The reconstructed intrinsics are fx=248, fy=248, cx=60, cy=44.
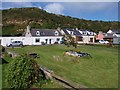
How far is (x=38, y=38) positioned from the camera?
238ft

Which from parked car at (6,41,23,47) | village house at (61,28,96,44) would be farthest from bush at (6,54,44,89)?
village house at (61,28,96,44)

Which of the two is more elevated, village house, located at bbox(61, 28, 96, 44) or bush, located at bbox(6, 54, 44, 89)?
village house, located at bbox(61, 28, 96, 44)

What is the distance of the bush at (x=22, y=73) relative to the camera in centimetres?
2180

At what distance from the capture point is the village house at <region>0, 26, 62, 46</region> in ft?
233

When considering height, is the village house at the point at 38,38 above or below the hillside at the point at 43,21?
below

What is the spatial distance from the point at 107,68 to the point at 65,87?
42.0 feet

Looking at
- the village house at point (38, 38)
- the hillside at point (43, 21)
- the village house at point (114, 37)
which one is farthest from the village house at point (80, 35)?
the hillside at point (43, 21)

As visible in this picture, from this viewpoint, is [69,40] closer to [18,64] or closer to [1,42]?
[1,42]

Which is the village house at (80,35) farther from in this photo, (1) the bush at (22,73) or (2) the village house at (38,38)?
(1) the bush at (22,73)

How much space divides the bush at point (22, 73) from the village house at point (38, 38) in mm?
47508

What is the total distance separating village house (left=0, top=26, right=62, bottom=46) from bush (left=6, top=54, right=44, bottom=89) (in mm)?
47508

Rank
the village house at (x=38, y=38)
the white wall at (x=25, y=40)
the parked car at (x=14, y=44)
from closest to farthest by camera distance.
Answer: the parked car at (x=14, y=44), the white wall at (x=25, y=40), the village house at (x=38, y=38)

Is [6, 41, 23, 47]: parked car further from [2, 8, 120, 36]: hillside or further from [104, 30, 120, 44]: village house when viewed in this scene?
[2, 8, 120, 36]: hillside

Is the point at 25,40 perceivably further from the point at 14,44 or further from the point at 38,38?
the point at 14,44
